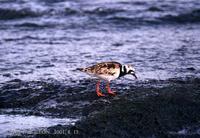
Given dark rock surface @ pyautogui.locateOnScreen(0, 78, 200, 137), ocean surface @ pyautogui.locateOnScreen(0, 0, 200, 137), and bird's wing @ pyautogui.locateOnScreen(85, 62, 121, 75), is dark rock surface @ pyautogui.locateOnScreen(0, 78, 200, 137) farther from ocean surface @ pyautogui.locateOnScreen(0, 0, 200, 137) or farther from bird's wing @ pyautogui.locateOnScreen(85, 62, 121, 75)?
bird's wing @ pyautogui.locateOnScreen(85, 62, 121, 75)

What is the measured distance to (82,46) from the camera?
49.1 ft

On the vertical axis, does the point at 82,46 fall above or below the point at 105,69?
below

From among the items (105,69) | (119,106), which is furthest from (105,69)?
(119,106)

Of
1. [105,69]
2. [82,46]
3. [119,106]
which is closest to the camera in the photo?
[119,106]

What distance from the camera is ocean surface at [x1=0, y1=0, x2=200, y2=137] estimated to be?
993cm

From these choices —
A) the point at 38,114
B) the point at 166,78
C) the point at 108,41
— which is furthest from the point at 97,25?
the point at 38,114

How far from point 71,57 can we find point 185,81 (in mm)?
4112

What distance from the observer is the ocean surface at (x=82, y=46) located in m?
9.93

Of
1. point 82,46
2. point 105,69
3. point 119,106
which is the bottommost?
point 119,106

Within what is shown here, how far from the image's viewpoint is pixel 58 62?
1279 cm

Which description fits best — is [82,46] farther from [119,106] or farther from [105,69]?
[119,106]

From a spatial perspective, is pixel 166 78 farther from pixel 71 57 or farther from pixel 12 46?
→ pixel 12 46

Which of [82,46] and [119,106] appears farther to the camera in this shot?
[82,46]

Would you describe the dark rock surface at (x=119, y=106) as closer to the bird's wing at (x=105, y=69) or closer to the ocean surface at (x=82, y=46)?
the ocean surface at (x=82, y=46)
